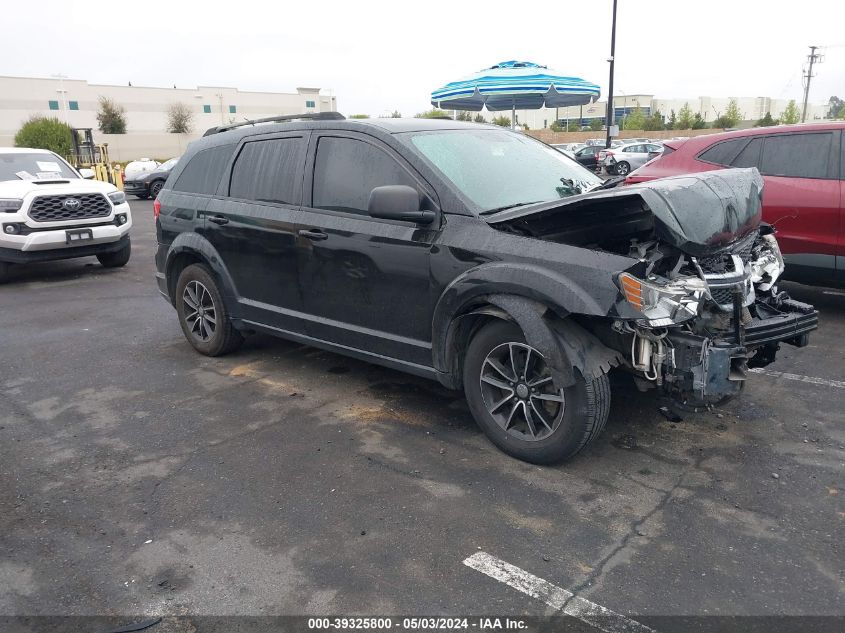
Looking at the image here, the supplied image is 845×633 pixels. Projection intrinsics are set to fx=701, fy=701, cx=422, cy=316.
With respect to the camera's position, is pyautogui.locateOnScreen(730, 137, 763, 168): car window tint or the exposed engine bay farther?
pyautogui.locateOnScreen(730, 137, 763, 168): car window tint

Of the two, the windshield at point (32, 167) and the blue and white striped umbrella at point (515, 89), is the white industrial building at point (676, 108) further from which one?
the windshield at point (32, 167)

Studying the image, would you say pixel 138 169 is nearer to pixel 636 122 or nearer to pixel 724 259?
pixel 724 259

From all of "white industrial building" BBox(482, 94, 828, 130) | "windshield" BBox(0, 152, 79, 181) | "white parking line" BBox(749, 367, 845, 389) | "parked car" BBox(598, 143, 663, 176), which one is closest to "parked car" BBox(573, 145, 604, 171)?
"parked car" BBox(598, 143, 663, 176)

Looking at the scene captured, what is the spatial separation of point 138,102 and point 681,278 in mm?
78680

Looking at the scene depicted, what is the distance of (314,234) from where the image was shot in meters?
4.73

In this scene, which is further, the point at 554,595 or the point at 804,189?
the point at 804,189

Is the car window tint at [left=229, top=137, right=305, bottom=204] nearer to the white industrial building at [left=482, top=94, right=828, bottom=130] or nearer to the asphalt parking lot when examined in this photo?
the asphalt parking lot

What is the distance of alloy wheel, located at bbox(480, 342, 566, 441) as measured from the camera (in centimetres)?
379

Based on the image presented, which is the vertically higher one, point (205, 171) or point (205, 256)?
point (205, 171)

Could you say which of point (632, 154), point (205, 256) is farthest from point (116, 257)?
point (632, 154)

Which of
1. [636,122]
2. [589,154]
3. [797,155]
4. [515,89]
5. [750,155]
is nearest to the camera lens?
[797,155]

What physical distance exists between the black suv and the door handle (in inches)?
0.4

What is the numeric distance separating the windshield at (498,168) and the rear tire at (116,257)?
7.32 meters

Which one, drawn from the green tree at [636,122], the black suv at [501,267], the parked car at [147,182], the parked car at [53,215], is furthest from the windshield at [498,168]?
the green tree at [636,122]
